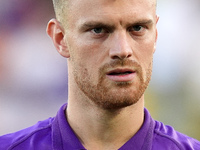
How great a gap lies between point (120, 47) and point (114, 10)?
0.83ft

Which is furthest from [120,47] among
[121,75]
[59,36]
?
[59,36]

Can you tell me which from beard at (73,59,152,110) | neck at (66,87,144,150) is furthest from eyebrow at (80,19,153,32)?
neck at (66,87,144,150)

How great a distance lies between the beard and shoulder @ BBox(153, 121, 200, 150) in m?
0.40

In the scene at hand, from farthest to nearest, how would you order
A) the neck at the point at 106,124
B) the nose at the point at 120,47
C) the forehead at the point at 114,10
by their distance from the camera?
1. the neck at the point at 106,124
2. the forehead at the point at 114,10
3. the nose at the point at 120,47

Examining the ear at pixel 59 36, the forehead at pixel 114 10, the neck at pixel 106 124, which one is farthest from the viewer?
the ear at pixel 59 36

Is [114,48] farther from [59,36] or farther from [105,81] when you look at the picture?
[59,36]

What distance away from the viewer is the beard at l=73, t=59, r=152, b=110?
109 inches

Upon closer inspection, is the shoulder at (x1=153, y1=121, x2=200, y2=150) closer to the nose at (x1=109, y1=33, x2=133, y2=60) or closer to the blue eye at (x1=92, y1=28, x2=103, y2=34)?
the nose at (x1=109, y1=33, x2=133, y2=60)

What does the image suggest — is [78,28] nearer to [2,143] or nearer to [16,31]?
[2,143]

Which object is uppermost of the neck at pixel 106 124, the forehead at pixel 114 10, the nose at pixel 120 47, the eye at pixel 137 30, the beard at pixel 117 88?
the forehead at pixel 114 10

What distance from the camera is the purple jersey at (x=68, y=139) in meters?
3.02

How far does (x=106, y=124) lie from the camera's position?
3.00 meters

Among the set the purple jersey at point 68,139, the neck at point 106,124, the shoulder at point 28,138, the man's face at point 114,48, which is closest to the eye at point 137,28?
the man's face at point 114,48

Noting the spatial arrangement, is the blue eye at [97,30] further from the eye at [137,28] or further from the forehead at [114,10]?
the eye at [137,28]
